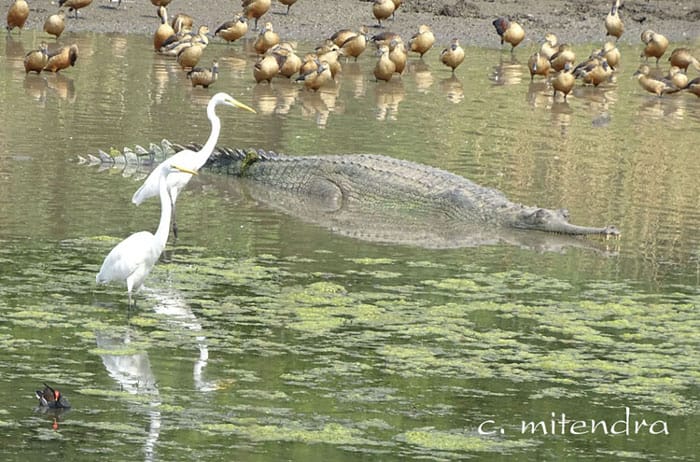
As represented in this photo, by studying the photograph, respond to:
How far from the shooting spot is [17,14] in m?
24.8

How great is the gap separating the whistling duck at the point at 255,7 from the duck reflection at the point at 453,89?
13.4 ft

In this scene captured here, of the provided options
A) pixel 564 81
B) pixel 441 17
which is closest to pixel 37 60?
pixel 564 81

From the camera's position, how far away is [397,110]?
20.5 m

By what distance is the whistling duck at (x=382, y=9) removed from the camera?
27.8m

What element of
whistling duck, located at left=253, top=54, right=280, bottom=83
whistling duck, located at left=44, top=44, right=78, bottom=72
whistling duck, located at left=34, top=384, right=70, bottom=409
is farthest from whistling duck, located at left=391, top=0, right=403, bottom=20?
whistling duck, located at left=34, top=384, right=70, bottom=409

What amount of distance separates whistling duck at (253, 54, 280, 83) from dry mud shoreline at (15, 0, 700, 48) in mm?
4741

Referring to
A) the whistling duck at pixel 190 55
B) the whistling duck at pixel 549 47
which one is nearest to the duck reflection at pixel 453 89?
the whistling duck at pixel 549 47

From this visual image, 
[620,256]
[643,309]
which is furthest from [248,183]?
[643,309]

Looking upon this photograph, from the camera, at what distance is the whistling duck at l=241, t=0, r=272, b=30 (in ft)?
87.9

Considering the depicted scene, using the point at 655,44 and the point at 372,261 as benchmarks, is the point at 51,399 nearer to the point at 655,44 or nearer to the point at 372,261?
the point at 372,261

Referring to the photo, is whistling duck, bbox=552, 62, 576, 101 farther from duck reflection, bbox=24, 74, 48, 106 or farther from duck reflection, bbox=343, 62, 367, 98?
duck reflection, bbox=24, 74, 48, 106

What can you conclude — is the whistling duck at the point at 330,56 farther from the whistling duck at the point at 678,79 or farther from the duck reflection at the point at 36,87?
the whistling duck at the point at 678,79

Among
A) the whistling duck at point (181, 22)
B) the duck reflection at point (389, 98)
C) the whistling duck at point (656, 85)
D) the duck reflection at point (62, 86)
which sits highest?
the whistling duck at point (181, 22)

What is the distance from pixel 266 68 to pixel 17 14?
16.4ft
